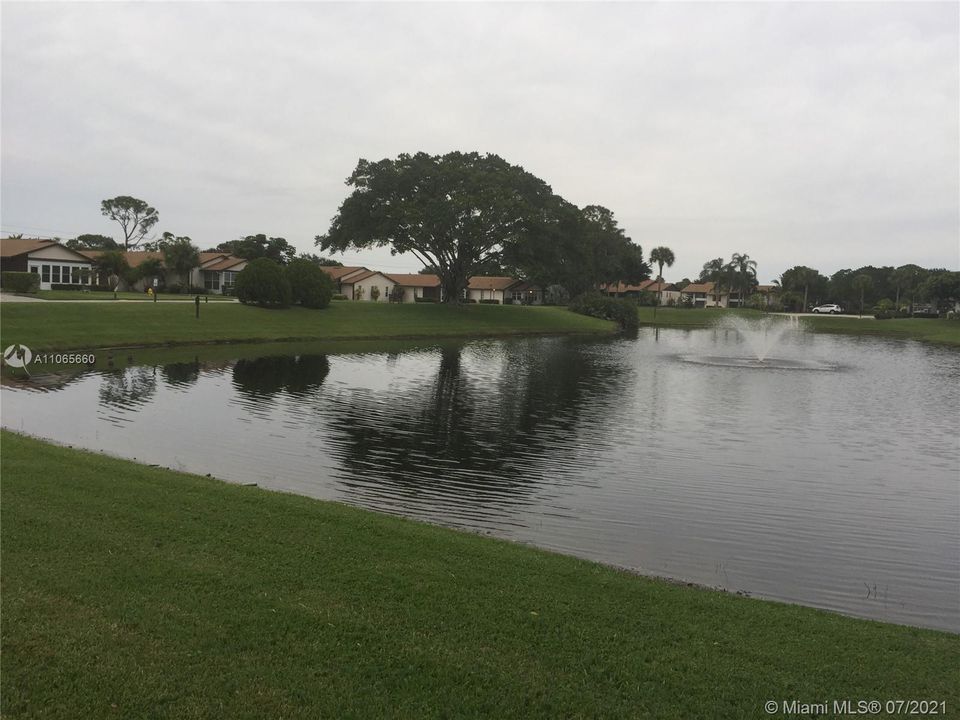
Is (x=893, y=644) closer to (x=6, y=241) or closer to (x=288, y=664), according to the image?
(x=288, y=664)

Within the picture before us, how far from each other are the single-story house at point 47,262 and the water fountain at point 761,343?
219ft

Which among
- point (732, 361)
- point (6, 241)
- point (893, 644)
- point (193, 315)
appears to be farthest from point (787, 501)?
point (6, 241)

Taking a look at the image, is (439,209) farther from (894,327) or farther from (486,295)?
(894,327)

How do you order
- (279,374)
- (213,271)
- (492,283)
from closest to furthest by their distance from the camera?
(279,374) → (213,271) → (492,283)

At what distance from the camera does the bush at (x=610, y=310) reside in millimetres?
100125

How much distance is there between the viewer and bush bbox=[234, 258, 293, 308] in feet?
212

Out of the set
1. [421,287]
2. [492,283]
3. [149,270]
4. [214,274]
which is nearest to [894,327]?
[492,283]

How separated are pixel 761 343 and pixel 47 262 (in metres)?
78.6

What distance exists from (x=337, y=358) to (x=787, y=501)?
33348mm

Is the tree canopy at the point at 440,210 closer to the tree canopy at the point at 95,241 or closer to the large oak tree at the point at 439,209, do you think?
the large oak tree at the point at 439,209

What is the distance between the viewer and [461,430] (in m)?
23.2

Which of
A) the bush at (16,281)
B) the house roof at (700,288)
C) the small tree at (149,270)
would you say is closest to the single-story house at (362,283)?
the small tree at (149,270)

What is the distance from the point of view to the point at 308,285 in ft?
225

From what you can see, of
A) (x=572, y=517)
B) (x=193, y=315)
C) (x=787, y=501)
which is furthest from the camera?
(x=193, y=315)
